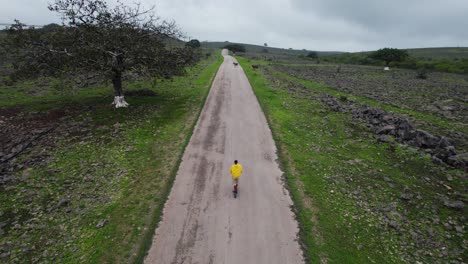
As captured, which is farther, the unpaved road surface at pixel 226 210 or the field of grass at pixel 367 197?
the field of grass at pixel 367 197

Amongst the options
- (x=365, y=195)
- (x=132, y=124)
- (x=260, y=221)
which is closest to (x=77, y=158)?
(x=132, y=124)

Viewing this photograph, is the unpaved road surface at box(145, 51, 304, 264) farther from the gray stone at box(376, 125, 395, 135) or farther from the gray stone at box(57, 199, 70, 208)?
the gray stone at box(376, 125, 395, 135)

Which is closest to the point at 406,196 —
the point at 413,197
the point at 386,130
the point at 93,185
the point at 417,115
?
the point at 413,197

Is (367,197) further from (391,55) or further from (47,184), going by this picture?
(391,55)

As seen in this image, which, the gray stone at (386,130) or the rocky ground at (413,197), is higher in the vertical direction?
the gray stone at (386,130)

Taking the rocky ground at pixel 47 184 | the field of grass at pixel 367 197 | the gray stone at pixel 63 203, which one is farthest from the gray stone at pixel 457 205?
the gray stone at pixel 63 203

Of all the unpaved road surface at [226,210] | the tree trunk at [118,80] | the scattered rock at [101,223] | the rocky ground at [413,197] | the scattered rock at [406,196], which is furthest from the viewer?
the tree trunk at [118,80]

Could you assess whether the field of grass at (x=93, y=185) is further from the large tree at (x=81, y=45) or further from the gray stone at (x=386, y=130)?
the gray stone at (x=386, y=130)
